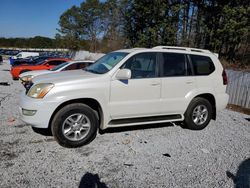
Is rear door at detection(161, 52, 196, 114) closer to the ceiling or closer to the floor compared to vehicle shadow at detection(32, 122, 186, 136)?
closer to the ceiling

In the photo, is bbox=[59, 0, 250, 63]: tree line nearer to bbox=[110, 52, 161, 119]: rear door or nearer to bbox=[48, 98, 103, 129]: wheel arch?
bbox=[110, 52, 161, 119]: rear door

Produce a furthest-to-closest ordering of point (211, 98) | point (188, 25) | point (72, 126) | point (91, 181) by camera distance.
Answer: point (188, 25)
point (211, 98)
point (72, 126)
point (91, 181)

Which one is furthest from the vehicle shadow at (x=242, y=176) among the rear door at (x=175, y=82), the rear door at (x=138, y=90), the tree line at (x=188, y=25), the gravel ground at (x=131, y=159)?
the tree line at (x=188, y=25)

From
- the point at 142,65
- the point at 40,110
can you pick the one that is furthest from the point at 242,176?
the point at 40,110

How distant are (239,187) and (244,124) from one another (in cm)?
359

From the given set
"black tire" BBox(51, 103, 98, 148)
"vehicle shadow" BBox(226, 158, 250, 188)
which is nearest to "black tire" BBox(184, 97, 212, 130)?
"vehicle shadow" BBox(226, 158, 250, 188)

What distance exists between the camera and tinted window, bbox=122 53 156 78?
4.62m

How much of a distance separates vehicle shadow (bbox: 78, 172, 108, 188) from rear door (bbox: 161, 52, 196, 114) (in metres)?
2.24

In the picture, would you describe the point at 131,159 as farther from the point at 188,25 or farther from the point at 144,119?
the point at 188,25

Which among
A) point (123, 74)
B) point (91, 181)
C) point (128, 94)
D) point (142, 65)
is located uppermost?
point (142, 65)

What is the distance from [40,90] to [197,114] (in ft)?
11.8

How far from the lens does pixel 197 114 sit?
18.0 ft

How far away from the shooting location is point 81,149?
4223 mm

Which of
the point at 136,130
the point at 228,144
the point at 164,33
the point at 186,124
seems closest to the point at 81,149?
the point at 136,130
